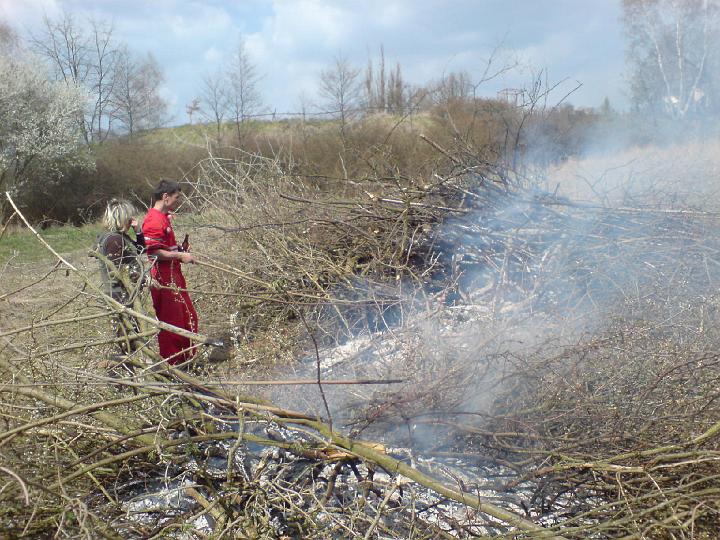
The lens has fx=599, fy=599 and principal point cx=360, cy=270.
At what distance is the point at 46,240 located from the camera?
45.2 feet

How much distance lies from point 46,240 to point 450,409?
13169 millimetres

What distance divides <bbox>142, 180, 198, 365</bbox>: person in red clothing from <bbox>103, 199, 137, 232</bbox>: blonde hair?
0.59 feet

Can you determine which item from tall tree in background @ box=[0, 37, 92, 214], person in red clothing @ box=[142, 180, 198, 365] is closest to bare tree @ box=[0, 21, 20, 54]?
tall tree in background @ box=[0, 37, 92, 214]

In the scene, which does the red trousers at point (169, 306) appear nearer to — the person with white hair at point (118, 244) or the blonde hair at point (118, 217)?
the person with white hair at point (118, 244)

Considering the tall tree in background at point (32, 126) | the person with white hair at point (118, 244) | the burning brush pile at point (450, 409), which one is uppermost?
the tall tree in background at point (32, 126)

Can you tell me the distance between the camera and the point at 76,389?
2.99 m

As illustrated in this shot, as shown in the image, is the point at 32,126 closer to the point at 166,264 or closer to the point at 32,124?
the point at 32,124

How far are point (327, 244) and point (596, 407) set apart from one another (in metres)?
3.20

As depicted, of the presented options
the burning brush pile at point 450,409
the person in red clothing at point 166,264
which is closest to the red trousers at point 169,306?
the person in red clothing at point 166,264

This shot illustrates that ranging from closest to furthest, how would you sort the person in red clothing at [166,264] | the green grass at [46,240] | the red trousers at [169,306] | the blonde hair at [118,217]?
the blonde hair at [118,217] → the person in red clothing at [166,264] → the red trousers at [169,306] → the green grass at [46,240]

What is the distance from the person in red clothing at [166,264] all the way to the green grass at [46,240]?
7.03 meters

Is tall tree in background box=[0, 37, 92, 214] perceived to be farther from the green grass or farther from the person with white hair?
the person with white hair

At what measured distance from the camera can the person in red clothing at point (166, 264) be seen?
4605 millimetres

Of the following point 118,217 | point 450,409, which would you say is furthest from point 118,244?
point 450,409
